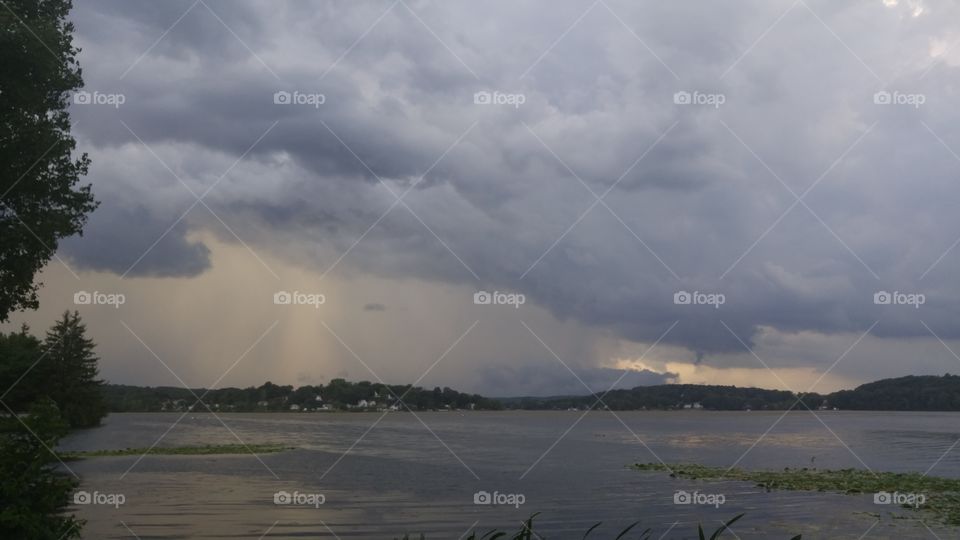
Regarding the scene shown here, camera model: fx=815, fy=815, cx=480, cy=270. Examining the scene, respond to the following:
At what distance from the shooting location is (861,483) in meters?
40.0

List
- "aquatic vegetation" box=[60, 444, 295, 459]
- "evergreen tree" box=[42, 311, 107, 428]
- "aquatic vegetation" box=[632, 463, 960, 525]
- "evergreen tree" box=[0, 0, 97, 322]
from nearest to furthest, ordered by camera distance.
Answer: "evergreen tree" box=[0, 0, 97, 322], "aquatic vegetation" box=[632, 463, 960, 525], "aquatic vegetation" box=[60, 444, 295, 459], "evergreen tree" box=[42, 311, 107, 428]

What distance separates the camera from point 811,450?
255 ft

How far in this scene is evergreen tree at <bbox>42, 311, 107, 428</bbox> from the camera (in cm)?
8881

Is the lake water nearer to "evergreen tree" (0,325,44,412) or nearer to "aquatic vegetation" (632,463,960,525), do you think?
"aquatic vegetation" (632,463,960,525)

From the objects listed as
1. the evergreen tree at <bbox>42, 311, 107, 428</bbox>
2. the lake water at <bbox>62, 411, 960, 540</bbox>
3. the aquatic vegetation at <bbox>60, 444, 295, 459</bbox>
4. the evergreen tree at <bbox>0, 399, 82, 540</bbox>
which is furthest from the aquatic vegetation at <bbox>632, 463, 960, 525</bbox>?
the evergreen tree at <bbox>42, 311, 107, 428</bbox>

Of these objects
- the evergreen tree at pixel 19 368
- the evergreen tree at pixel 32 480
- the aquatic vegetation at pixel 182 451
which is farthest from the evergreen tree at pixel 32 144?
the aquatic vegetation at pixel 182 451

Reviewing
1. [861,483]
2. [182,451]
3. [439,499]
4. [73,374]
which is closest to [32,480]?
[439,499]

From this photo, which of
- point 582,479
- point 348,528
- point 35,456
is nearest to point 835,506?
point 582,479

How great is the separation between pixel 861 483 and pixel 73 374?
85858 mm

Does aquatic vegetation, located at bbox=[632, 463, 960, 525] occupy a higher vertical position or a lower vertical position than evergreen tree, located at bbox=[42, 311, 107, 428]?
lower

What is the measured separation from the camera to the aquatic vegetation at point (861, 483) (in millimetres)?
32312

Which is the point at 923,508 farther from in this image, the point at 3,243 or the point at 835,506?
the point at 3,243

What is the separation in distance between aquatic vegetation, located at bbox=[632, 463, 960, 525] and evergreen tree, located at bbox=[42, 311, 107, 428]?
67.3m

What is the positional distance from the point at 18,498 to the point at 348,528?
53.8 ft
